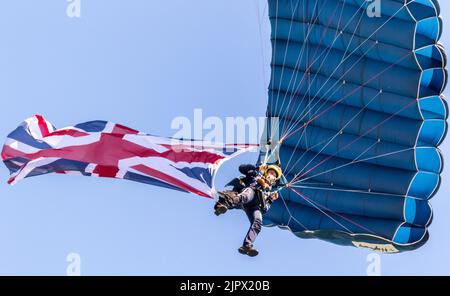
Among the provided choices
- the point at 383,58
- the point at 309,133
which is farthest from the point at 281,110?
the point at 383,58

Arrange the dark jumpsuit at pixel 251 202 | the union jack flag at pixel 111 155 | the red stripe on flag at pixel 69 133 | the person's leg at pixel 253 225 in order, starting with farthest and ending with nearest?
1. the red stripe on flag at pixel 69 133
2. the union jack flag at pixel 111 155
3. the dark jumpsuit at pixel 251 202
4. the person's leg at pixel 253 225

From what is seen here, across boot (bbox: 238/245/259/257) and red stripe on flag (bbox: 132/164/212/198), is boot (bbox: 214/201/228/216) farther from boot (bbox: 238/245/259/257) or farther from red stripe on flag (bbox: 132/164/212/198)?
red stripe on flag (bbox: 132/164/212/198)

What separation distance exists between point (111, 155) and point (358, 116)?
17.5ft

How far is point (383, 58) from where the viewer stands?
30828 mm

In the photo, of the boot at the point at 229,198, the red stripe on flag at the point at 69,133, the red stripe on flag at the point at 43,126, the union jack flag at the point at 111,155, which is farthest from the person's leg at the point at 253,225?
the red stripe on flag at the point at 43,126

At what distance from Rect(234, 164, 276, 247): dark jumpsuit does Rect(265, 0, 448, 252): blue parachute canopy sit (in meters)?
2.36

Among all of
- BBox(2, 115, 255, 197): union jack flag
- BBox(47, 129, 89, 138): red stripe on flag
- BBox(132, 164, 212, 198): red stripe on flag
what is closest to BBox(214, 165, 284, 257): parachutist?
BBox(2, 115, 255, 197): union jack flag

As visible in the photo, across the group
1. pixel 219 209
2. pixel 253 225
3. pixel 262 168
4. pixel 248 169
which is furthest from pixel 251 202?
pixel 219 209

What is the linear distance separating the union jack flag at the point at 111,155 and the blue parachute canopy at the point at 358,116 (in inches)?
109

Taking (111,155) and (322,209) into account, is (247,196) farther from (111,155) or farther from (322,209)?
(322,209)

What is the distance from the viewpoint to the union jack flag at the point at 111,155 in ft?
95.6

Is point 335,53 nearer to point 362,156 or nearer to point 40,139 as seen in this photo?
point 362,156

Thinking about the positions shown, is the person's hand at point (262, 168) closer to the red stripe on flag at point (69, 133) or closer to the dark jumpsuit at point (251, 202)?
the dark jumpsuit at point (251, 202)

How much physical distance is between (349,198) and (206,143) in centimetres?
339
